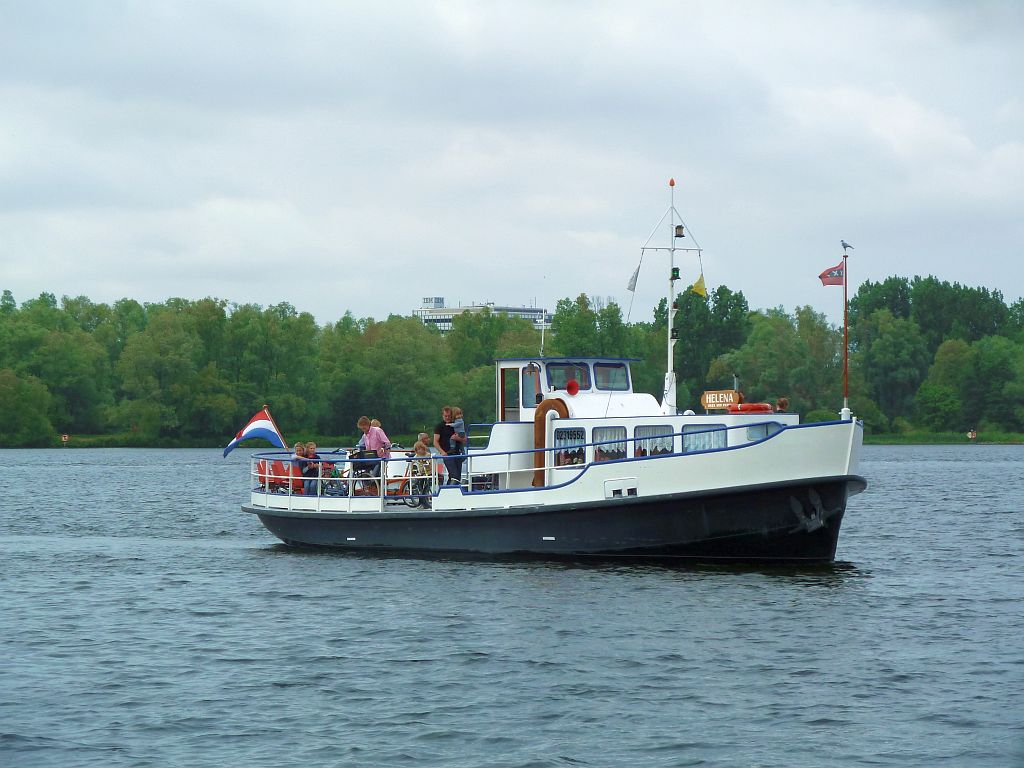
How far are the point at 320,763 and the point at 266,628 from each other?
7.24 m

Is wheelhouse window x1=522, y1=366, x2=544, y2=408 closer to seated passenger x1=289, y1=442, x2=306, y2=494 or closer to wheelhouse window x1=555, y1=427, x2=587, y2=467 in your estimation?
wheelhouse window x1=555, y1=427, x2=587, y2=467

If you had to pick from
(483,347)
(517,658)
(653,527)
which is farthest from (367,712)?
(483,347)

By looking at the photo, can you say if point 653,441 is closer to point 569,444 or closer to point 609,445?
point 609,445

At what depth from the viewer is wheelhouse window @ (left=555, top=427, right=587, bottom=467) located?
2572 cm

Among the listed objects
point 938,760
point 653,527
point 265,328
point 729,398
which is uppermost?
point 265,328

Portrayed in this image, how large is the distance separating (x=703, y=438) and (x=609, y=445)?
1870 millimetres

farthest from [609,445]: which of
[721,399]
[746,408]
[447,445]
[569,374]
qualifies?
[447,445]

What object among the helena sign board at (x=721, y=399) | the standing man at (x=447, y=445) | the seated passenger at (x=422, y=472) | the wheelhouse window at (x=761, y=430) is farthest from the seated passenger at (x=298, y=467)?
the wheelhouse window at (x=761, y=430)

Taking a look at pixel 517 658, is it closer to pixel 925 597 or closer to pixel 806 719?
pixel 806 719

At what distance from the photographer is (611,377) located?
28.3m

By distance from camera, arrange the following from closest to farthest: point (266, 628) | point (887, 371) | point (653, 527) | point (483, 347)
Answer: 1. point (266, 628)
2. point (653, 527)
3. point (887, 371)
4. point (483, 347)

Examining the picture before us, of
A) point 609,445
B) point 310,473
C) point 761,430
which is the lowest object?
point 310,473

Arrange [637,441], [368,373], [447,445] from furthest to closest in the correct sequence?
1. [368,373]
2. [447,445]
3. [637,441]

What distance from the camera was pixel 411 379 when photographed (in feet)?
352
